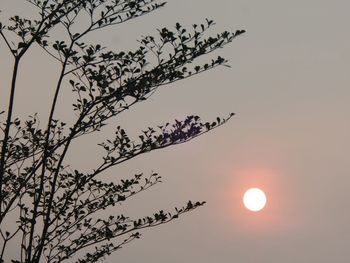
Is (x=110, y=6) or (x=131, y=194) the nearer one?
(x=110, y=6)

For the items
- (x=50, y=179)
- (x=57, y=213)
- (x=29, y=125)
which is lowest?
(x=57, y=213)

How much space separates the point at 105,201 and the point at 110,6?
408 centimetres

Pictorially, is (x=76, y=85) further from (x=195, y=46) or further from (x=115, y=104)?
(x=195, y=46)

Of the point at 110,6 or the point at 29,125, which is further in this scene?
the point at 29,125

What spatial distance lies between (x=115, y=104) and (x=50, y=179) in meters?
2.60

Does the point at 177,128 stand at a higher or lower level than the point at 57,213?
higher

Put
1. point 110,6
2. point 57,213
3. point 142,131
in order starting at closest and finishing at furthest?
point 110,6
point 142,131
point 57,213

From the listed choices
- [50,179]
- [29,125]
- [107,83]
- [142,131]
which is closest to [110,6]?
[107,83]

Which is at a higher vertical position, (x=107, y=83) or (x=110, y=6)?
(x=110, y=6)

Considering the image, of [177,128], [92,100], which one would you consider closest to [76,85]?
[92,100]

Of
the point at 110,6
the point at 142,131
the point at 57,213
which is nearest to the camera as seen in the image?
the point at 110,6

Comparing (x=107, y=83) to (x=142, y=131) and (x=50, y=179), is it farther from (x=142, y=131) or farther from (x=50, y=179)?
(x=50, y=179)

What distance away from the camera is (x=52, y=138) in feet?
36.5

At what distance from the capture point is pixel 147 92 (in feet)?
34.3
